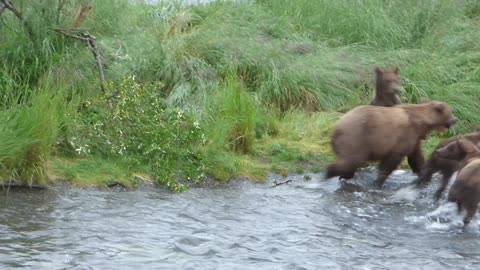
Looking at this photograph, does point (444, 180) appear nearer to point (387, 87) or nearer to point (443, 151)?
point (443, 151)

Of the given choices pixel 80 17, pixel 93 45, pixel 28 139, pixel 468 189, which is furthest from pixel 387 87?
pixel 28 139

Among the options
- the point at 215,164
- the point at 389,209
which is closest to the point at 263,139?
the point at 215,164

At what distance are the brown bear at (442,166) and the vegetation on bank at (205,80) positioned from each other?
1536 millimetres

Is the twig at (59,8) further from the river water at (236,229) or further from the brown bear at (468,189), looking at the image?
the brown bear at (468,189)

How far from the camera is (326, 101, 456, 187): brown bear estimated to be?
36.8ft

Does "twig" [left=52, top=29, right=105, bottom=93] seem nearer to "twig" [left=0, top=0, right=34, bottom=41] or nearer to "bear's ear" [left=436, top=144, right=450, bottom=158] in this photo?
"twig" [left=0, top=0, right=34, bottom=41]

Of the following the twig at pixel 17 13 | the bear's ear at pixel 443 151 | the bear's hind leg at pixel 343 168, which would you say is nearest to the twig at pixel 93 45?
the twig at pixel 17 13

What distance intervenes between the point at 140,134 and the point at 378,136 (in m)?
2.66

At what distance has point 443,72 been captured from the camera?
15.1m

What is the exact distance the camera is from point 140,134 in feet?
38.6

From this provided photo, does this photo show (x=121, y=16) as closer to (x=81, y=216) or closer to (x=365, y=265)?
(x=81, y=216)

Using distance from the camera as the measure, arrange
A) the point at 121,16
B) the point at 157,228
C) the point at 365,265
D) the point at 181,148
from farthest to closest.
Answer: the point at 121,16
the point at 181,148
the point at 157,228
the point at 365,265

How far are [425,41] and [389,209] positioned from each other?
5971mm

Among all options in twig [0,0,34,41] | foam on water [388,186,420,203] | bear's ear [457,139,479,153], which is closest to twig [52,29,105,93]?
twig [0,0,34,41]
